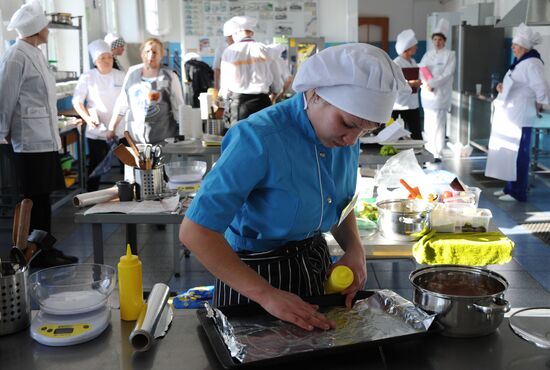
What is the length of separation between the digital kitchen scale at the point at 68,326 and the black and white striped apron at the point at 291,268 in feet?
1.04

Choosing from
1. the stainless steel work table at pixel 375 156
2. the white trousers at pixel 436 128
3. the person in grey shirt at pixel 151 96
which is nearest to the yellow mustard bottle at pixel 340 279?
the stainless steel work table at pixel 375 156

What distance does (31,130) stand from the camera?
12.9 ft

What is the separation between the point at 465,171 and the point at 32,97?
5.04m

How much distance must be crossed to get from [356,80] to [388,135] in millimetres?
2953

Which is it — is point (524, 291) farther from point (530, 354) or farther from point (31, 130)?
point (31, 130)

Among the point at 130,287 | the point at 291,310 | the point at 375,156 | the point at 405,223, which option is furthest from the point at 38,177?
the point at 291,310

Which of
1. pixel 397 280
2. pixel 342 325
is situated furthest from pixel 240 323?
pixel 397 280

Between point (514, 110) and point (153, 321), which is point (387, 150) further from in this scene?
point (153, 321)

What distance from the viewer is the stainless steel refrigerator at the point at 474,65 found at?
8.57m

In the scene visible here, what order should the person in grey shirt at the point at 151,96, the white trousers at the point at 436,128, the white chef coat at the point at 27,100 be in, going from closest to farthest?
the white chef coat at the point at 27,100 → the person in grey shirt at the point at 151,96 → the white trousers at the point at 436,128

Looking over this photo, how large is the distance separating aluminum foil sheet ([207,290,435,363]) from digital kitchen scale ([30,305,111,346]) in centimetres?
Answer: 25

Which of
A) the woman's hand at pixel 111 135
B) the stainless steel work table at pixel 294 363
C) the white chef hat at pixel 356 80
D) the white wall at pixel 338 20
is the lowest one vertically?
the stainless steel work table at pixel 294 363

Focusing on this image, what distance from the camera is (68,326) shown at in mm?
1412

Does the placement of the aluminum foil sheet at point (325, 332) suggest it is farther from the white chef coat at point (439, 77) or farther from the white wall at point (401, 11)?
the white wall at point (401, 11)
